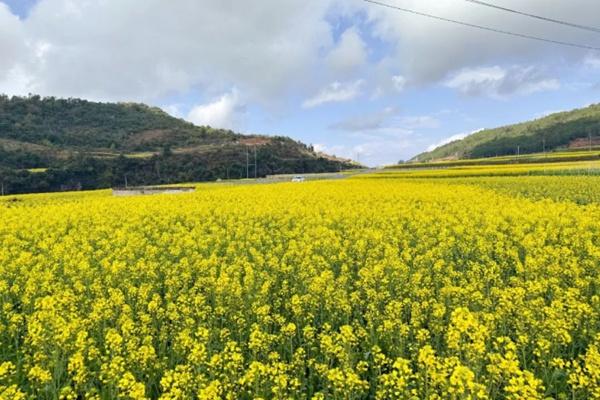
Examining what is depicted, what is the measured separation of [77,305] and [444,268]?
6842 millimetres

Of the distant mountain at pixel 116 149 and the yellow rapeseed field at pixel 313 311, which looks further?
the distant mountain at pixel 116 149

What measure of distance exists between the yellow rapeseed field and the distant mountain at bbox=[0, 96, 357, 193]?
53.5 metres

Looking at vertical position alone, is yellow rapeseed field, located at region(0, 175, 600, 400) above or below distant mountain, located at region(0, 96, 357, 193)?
below

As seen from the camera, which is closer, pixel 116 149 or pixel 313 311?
pixel 313 311

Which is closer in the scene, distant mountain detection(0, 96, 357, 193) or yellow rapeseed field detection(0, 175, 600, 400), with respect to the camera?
yellow rapeseed field detection(0, 175, 600, 400)

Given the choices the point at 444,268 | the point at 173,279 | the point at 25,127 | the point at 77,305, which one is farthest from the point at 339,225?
the point at 25,127

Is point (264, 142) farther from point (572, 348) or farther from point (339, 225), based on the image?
point (572, 348)

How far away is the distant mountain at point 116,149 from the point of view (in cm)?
6268

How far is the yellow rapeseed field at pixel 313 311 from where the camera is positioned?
415 cm

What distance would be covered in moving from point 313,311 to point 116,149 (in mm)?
101526

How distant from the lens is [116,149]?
97.2m

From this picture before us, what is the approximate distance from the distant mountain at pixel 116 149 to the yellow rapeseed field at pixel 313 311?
53547 mm

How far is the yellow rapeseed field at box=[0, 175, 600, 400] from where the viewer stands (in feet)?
13.6

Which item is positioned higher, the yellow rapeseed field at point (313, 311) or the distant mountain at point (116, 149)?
the distant mountain at point (116, 149)
